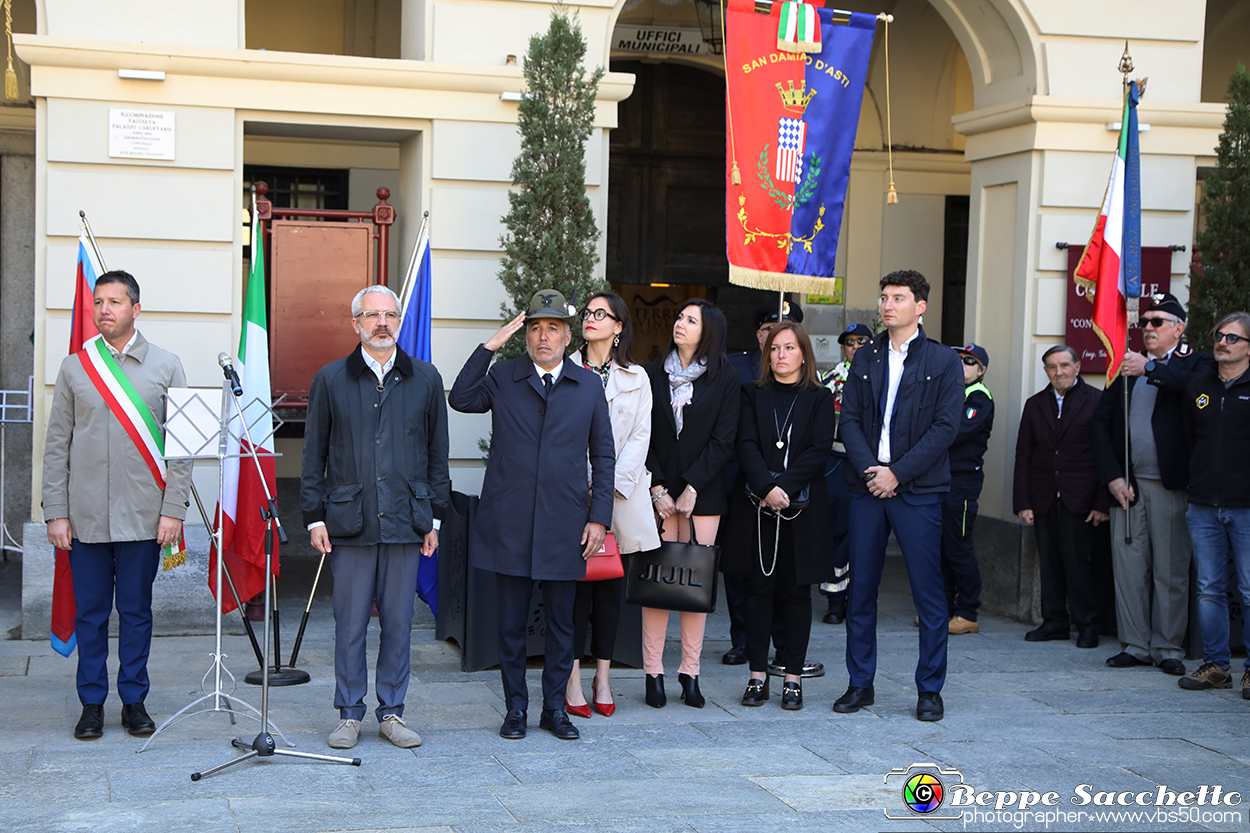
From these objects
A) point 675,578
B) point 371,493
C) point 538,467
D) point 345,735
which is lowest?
point 345,735

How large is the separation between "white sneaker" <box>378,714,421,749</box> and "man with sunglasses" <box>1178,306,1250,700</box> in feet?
14.3

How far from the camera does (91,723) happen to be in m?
5.51

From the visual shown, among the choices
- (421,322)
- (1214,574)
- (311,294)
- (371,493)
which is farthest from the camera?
(311,294)

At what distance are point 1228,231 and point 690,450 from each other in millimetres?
4296

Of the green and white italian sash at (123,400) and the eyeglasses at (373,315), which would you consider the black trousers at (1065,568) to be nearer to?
the eyeglasses at (373,315)

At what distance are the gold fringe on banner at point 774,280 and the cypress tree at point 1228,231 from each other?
2563 millimetres

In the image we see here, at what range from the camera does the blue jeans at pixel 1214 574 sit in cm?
702

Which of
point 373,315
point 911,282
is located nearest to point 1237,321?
point 911,282

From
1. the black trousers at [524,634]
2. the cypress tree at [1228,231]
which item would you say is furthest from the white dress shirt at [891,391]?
the cypress tree at [1228,231]

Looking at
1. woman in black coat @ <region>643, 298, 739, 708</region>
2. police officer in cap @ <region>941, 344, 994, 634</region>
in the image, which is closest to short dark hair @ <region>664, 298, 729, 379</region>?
woman in black coat @ <region>643, 298, 739, 708</region>

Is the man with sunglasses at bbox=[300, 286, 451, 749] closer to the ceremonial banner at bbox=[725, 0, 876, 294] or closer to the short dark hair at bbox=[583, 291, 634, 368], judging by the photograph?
the short dark hair at bbox=[583, 291, 634, 368]

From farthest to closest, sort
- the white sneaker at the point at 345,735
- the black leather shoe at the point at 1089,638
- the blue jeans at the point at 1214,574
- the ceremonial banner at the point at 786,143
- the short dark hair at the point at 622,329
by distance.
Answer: the black leather shoe at the point at 1089,638, the ceremonial banner at the point at 786,143, the blue jeans at the point at 1214,574, the short dark hair at the point at 622,329, the white sneaker at the point at 345,735

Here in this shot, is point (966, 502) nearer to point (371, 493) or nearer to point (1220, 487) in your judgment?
point (1220, 487)

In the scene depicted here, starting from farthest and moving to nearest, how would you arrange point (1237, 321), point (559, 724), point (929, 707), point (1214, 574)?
point (1214, 574) < point (1237, 321) < point (929, 707) < point (559, 724)
